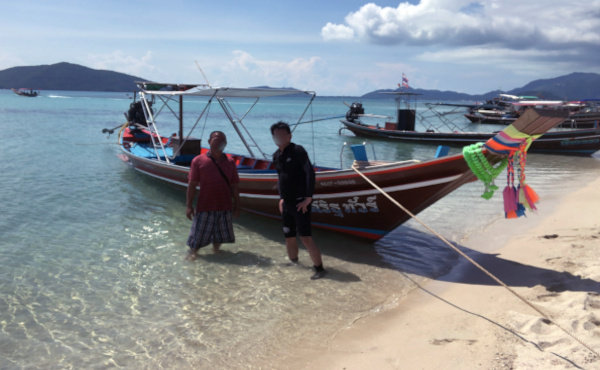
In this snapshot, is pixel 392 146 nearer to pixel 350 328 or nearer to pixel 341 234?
pixel 341 234

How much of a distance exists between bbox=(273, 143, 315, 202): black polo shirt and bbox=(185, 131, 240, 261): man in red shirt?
930 mm

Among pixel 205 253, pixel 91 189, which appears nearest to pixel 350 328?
pixel 205 253

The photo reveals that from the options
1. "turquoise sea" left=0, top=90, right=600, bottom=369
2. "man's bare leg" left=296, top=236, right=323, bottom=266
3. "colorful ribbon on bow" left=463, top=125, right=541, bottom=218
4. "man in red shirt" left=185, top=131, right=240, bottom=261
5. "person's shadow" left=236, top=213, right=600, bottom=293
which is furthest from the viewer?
"man in red shirt" left=185, top=131, right=240, bottom=261

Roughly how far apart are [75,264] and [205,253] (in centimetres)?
180

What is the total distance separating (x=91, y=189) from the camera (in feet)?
37.2

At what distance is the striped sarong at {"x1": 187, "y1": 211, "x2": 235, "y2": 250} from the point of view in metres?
6.08

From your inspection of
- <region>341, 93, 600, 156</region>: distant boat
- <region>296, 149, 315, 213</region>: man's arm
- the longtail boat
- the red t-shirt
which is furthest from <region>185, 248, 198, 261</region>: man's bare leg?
<region>341, 93, 600, 156</region>: distant boat

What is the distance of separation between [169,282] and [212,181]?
4.63 ft

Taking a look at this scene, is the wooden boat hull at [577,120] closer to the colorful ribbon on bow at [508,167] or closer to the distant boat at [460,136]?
the distant boat at [460,136]

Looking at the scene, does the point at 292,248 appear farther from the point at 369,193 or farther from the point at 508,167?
the point at 508,167

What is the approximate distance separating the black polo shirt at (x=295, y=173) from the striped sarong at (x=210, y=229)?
1.30 metres

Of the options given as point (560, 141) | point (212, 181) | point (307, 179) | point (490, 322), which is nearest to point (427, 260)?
point (490, 322)

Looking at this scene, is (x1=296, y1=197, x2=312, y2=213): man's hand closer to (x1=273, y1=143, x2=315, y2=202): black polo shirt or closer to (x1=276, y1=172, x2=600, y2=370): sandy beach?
(x1=273, y1=143, x2=315, y2=202): black polo shirt

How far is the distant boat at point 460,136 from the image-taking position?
20484mm
